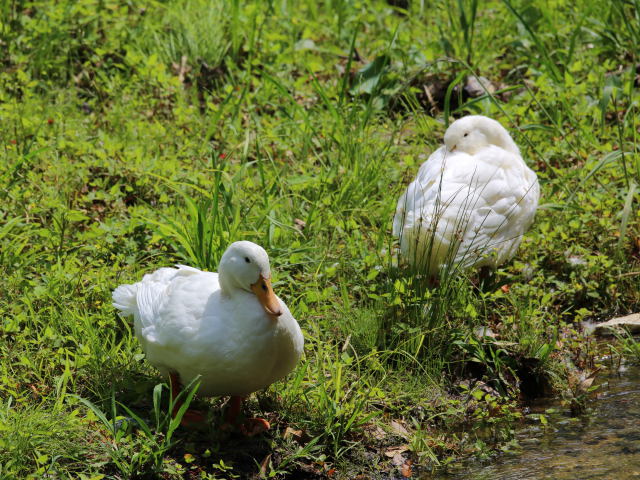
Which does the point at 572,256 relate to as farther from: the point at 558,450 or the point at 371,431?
the point at 371,431

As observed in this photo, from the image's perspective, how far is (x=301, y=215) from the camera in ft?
16.5

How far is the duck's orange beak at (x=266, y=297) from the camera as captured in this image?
132 inches

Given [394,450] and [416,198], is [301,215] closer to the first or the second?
[416,198]

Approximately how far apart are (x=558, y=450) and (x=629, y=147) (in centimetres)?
266

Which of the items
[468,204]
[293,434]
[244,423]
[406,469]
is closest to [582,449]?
[406,469]

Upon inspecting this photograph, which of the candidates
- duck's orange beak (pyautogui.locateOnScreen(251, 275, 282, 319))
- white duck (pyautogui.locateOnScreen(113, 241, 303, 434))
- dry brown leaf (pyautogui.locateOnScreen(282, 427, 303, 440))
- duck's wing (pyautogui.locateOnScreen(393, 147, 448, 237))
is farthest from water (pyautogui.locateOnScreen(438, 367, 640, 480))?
duck's wing (pyautogui.locateOnScreen(393, 147, 448, 237))

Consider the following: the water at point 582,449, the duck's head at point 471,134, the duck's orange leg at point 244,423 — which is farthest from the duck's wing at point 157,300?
the duck's head at point 471,134

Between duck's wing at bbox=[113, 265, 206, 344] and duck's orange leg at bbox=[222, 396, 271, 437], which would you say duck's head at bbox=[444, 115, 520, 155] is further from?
duck's orange leg at bbox=[222, 396, 271, 437]

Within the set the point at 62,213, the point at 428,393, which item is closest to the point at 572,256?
the point at 428,393

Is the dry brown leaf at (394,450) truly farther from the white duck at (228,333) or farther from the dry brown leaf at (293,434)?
the white duck at (228,333)

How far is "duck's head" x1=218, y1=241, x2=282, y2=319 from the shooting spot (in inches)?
134

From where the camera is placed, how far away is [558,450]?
11.8 feet

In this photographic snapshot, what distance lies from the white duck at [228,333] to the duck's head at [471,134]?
1.82m

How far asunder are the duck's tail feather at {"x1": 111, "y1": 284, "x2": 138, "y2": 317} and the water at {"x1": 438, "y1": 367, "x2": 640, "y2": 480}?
158 centimetres
